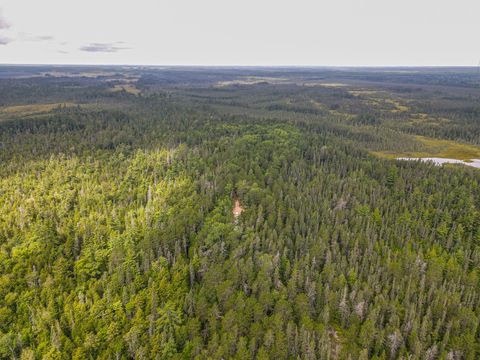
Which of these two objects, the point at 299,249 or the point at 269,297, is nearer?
the point at 269,297

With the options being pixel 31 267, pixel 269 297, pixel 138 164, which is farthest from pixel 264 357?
pixel 138 164

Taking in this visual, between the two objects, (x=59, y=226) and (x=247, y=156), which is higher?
(x=247, y=156)

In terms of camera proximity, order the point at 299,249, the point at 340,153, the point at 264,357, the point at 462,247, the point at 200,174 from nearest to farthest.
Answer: the point at 264,357, the point at 299,249, the point at 462,247, the point at 200,174, the point at 340,153

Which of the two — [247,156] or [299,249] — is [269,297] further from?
[247,156]

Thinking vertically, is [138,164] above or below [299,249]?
above

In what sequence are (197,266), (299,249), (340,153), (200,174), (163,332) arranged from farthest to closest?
(340,153), (200,174), (299,249), (197,266), (163,332)

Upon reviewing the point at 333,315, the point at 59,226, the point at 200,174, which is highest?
the point at 200,174

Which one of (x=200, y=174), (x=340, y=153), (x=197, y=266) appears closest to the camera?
(x=197, y=266)

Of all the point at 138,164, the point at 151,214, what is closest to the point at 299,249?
the point at 151,214

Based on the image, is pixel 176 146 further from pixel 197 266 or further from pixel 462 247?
pixel 462 247
